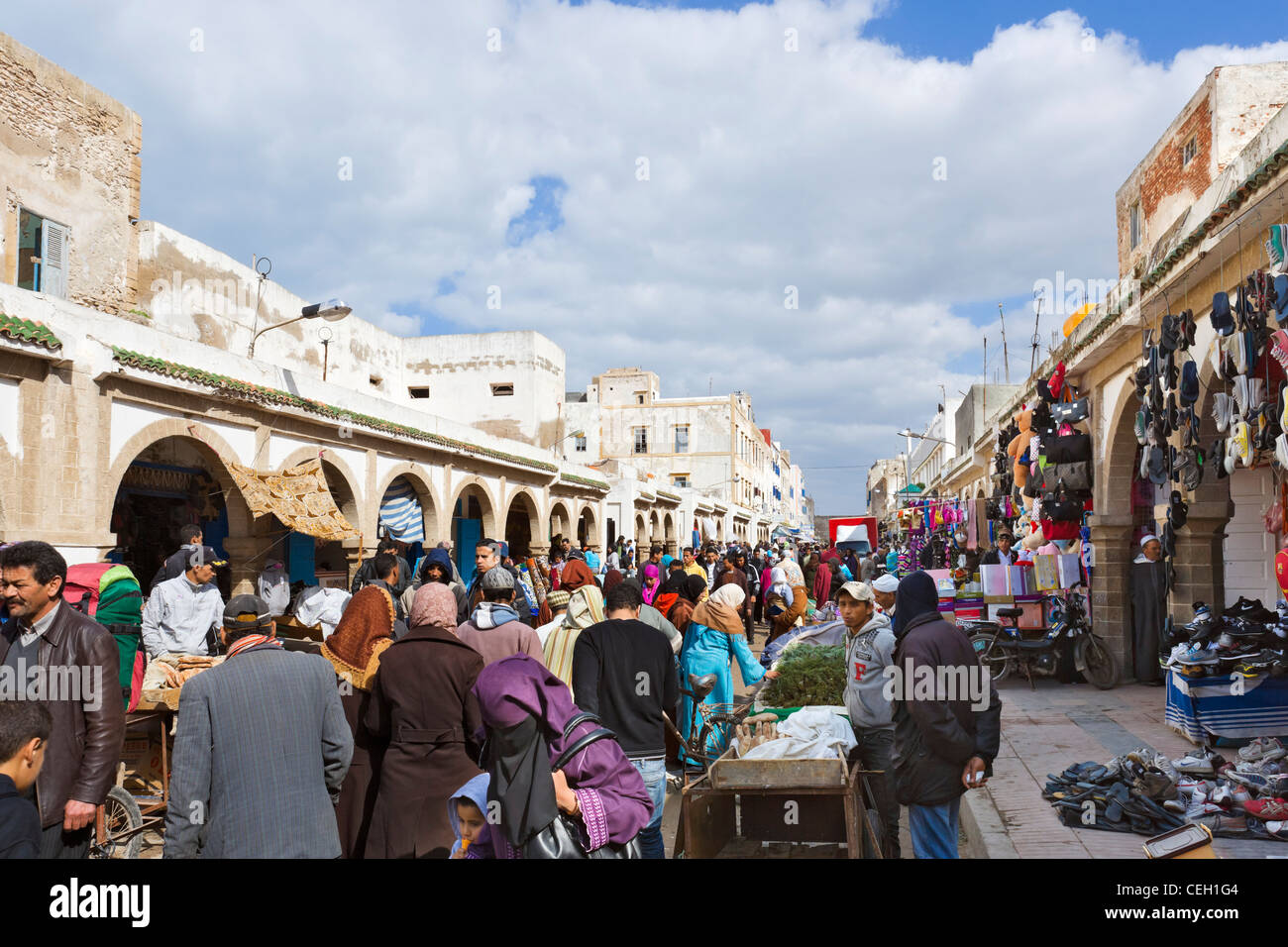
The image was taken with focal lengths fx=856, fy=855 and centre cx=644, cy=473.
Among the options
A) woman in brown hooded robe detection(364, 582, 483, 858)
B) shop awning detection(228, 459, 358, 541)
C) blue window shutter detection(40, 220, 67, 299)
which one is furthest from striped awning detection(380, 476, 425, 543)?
woman in brown hooded robe detection(364, 582, 483, 858)

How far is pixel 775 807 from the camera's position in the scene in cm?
420

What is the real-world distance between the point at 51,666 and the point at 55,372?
6.39 metres

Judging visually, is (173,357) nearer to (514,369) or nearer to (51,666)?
(51,666)

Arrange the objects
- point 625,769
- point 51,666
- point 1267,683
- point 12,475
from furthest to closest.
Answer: point 12,475
point 1267,683
point 51,666
point 625,769

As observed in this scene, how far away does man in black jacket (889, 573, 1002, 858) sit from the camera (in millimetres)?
3760

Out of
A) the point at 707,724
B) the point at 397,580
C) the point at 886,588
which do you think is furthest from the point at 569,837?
the point at 397,580

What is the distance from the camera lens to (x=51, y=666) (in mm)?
3139

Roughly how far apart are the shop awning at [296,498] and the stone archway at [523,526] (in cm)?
990

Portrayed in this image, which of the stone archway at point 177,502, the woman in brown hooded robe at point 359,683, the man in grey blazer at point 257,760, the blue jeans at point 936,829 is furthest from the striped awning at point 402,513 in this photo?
the blue jeans at point 936,829

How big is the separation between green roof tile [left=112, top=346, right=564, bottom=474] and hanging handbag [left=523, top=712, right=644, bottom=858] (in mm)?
8211

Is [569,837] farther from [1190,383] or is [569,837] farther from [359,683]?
[1190,383]

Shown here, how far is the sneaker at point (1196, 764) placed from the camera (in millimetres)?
5770

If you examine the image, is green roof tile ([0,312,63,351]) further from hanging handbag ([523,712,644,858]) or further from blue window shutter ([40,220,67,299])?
hanging handbag ([523,712,644,858])
